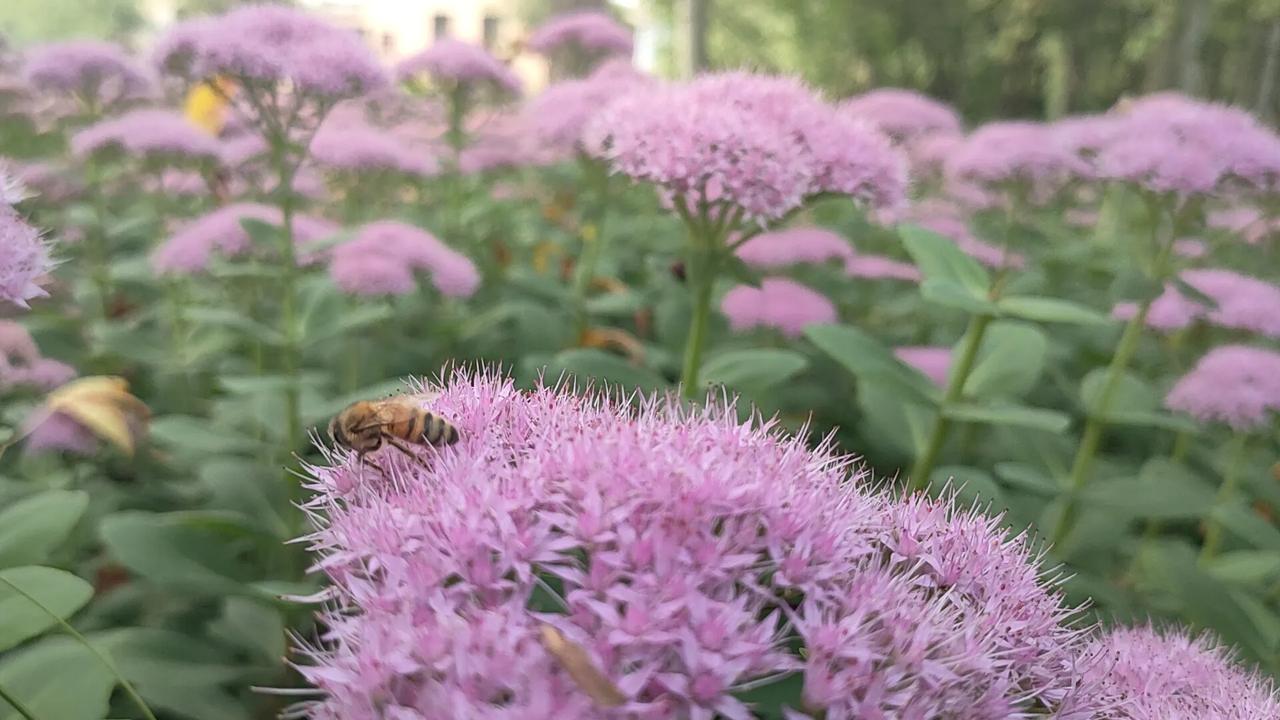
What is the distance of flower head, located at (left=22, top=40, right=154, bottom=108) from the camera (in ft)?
9.13

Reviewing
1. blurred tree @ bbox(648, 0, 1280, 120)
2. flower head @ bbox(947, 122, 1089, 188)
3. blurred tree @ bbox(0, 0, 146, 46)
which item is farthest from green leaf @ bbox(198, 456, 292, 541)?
blurred tree @ bbox(0, 0, 146, 46)

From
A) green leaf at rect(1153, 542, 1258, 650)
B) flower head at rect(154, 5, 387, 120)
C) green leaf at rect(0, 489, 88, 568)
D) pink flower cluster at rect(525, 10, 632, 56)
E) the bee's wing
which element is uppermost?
pink flower cluster at rect(525, 10, 632, 56)

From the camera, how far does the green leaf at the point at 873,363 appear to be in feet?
5.20

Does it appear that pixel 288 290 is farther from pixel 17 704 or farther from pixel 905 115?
pixel 905 115

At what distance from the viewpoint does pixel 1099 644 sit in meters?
0.86

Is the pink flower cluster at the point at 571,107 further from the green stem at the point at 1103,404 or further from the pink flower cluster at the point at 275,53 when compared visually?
the green stem at the point at 1103,404

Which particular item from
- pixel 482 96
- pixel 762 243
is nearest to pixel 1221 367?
pixel 762 243

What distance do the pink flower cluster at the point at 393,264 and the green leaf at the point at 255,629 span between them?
2.40ft

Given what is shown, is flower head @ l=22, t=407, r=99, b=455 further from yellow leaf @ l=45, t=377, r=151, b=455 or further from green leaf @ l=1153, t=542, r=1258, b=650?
green leaf @ l=1153, t=542, r=1258, b=650

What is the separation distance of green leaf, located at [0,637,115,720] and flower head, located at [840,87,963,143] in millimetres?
3026

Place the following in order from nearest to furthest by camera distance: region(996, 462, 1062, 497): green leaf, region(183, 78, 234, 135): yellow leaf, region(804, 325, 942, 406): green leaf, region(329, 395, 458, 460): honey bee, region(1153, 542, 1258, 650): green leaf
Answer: region(329, 395, 458, 460): honey bee < region(1153, 542, 1258, 650): green leaf < region(804, 325, 942, 406): green leaf < region(996, 462, 1062, 497): green leaf < region(183, 78, 234, 135): yellow leaf

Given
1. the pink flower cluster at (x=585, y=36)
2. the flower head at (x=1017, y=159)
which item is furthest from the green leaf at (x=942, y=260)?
the pink flower cluster at (x=585, y=36)

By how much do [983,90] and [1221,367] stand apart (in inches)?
535

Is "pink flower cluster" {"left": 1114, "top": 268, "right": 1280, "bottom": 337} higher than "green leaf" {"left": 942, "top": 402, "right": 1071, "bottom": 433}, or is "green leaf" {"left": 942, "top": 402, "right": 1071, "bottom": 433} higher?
"pink flower cluster" {"left": 1114, "top": 268, "right": 1280, "bottom": 337}
